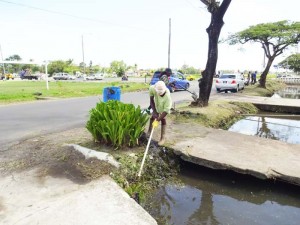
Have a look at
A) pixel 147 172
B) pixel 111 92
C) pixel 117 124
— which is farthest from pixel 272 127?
pixel 117 124

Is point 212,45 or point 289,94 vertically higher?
point 212,45

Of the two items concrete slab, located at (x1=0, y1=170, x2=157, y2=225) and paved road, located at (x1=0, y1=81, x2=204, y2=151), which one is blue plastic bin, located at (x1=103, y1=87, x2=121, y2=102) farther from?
concrete slab, located at (x1=0, y1=170, x2=157, y2=225)

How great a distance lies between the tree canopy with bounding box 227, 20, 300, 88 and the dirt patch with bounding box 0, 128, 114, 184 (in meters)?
22.9

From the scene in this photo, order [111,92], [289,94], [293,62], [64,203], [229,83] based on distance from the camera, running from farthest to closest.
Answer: [293,62] → [289,94] → [229,83] → [111,92] → [64,203]

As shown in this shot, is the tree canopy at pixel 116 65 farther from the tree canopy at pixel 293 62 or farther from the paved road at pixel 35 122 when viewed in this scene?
the paved road at pixel 35 122

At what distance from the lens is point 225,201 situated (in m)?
4.67

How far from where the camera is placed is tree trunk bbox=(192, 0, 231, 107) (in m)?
10.6

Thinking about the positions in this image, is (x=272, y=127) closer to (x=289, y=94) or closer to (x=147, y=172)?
(x=147, y=172)

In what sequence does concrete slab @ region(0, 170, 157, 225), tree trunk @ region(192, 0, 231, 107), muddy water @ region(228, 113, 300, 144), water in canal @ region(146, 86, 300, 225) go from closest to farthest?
concrete slab @ region(0, 170, 157, 225) < water in canal @ region(146, 86, 300, 225) < muddy water @ region(228, 113, 300, 144) < tree trunk @ region(192, 0, 231, 107)

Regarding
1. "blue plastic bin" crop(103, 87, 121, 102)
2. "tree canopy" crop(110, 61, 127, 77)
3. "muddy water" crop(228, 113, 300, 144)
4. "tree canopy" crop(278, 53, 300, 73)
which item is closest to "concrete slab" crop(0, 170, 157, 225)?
"blue plastic bin" crop(103, 87, 121, 102)

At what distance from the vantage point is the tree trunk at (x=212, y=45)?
415 inches

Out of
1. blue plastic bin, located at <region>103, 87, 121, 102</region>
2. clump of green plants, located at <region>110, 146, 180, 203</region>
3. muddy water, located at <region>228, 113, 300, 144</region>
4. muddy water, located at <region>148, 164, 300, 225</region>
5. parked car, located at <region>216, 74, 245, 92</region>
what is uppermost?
blue plastic bin, located at <region>103, 87, 121, 102</region>

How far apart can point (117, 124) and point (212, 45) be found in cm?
693

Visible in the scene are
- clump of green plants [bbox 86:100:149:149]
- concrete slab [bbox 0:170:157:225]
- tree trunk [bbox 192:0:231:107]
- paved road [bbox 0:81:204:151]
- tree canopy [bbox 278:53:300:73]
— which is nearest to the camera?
concrete slab [bbox 0:170:157:225]
